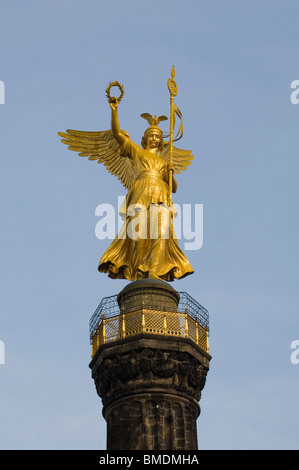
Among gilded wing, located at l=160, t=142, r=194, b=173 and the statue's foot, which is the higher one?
gilded wing, located at l=160, t=142, r=194, b=173

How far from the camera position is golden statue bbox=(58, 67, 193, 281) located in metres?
45.8

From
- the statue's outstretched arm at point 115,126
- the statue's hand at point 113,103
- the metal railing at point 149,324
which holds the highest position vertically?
the statue's hand at point 113,103

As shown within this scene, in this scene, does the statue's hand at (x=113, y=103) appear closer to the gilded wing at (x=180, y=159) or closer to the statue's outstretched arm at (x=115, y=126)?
the statue's outstretched arm at (x=115, y=126)

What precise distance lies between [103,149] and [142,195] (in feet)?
13.4

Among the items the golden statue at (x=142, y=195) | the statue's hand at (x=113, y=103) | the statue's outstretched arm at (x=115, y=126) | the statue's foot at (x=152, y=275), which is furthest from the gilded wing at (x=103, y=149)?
the statue's foot at (x=152, y=275)

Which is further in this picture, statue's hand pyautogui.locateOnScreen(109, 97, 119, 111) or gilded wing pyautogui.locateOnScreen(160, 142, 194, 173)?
gilded wing pyautogui.locateOnScreen(160, 142, 194, 173)

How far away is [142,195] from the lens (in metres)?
47.1

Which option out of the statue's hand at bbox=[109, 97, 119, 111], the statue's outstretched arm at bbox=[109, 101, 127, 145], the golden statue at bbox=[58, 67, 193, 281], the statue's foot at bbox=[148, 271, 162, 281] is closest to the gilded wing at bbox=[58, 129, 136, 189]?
the golden statue at bbox=[58, 67, 193, 281]

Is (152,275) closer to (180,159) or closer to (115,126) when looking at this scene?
(115,126)

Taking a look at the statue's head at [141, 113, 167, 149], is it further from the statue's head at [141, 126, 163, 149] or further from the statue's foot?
the statue's foot

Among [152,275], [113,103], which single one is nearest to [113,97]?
[113,103]

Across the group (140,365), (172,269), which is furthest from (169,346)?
(172,269)

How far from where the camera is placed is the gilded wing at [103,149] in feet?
163
